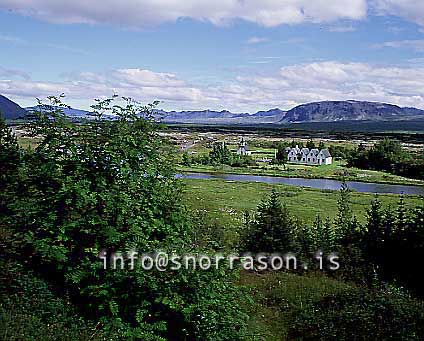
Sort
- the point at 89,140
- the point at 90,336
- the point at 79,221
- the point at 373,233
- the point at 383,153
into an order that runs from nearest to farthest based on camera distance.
Answer: the point at 90,336
the point at 79,221
the point at 89,140
the point at 373,233
the point at 383,153

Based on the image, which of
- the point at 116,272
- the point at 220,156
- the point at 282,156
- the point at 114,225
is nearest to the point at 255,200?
the point at 114,225

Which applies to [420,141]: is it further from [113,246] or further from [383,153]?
[113,246]

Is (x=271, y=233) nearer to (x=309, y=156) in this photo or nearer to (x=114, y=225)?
(x=114, y=225)

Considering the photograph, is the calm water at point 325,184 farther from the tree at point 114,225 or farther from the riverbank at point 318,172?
the tree at point 114,225

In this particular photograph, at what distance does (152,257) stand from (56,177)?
2330 millimetres

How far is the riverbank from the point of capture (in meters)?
67.4

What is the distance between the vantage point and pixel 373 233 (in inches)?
660

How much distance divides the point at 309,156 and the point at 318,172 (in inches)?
735

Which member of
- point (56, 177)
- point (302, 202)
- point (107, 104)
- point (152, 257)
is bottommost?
point (302, 202)

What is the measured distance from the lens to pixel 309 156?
97250 millimetres

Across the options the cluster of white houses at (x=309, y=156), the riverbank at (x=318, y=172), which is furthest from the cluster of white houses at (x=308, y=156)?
the riverbank at (x=318, y=172)

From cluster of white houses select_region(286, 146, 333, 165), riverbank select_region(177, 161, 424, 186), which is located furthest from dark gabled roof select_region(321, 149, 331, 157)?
riverbank select_region(177, 161, 424, 186)

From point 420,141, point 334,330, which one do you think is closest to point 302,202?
point 334,330

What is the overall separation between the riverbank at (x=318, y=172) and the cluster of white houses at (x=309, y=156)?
86.7 inches
